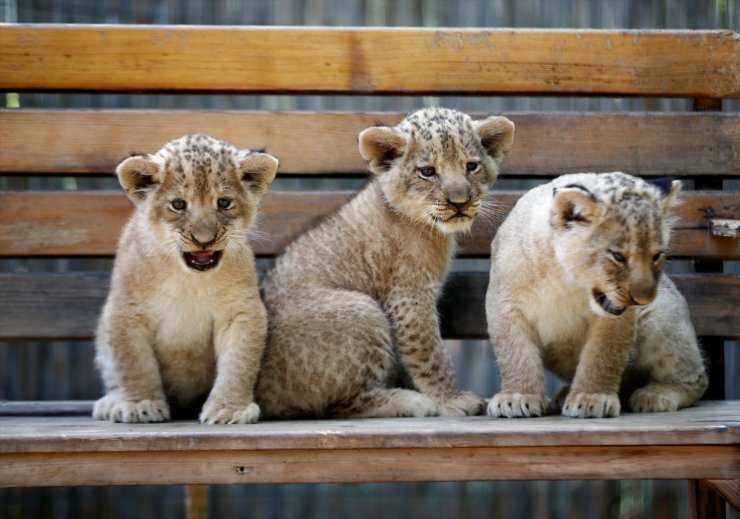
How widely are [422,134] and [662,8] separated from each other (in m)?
2.59

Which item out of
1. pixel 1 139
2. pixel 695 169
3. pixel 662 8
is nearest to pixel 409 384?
pixel 695 169

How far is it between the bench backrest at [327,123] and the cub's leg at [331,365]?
0.82 m

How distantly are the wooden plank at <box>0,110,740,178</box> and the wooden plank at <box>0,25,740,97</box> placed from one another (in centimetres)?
15

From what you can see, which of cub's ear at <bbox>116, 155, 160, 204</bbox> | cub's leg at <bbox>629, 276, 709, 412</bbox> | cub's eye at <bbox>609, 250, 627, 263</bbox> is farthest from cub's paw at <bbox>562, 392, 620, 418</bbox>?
cub's ear at <bbox>116, 155, 160, 204</bbox>

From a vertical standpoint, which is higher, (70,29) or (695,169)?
(70,29)

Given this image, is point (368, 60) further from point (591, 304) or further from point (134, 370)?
point (134, 370)

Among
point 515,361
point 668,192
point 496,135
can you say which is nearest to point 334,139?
point 496,135

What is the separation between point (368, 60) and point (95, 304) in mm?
1993

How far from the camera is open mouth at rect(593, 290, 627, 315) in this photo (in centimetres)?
444

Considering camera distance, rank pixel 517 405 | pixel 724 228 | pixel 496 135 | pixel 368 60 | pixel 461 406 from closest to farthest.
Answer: pixel 517 405 < pixel 461 406 < pixel 496 135 < pixel 724 228 < pixel 368 60

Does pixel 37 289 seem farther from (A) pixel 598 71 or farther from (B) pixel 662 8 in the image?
(B) pixel 662 8

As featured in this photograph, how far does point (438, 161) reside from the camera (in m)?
5.07

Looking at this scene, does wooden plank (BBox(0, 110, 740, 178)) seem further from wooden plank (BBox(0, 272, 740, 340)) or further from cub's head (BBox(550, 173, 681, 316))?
cub's head (BBox(550, 173, 681, 316))

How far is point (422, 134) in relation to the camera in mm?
5137
